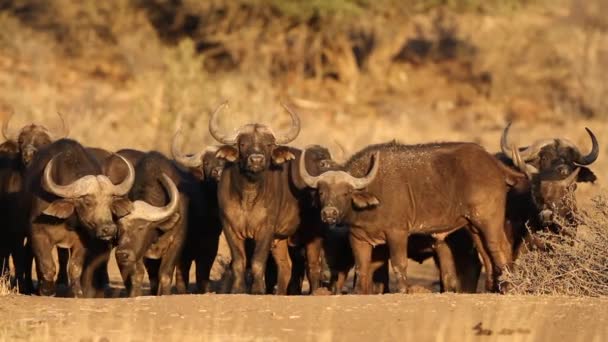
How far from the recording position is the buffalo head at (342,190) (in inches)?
568

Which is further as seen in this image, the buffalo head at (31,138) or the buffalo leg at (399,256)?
the buffalo head at (31,138)

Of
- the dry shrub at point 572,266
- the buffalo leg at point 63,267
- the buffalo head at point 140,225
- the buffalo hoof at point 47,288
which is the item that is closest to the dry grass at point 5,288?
the buffalo hoof at point 47,288

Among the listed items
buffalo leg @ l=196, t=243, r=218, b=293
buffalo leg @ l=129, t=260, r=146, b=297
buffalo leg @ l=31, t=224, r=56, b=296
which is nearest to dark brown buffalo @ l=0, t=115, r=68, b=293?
buffalo leg @ l=31, t=224, r=56, b=296

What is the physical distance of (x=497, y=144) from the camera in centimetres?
2945

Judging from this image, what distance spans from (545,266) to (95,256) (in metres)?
4.54

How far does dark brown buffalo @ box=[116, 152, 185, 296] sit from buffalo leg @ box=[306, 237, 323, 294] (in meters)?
1.40

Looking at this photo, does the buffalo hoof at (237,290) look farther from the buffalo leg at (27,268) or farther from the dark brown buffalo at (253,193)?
the buffalo leg at (27,268)

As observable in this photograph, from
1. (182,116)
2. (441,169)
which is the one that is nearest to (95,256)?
(441,169)

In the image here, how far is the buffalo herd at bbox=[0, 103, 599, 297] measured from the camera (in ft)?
47.6

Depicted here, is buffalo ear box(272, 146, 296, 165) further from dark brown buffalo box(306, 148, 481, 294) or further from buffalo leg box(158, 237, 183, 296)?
buffalo leg box(158, 237, 183, 296)

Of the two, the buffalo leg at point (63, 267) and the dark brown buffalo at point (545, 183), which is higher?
the dark brown buffalo at point (545, 183)

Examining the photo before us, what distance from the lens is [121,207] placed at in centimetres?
1435

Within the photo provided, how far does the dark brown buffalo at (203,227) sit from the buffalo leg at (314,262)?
1.20 m

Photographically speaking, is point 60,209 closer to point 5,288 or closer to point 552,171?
point 5,288
